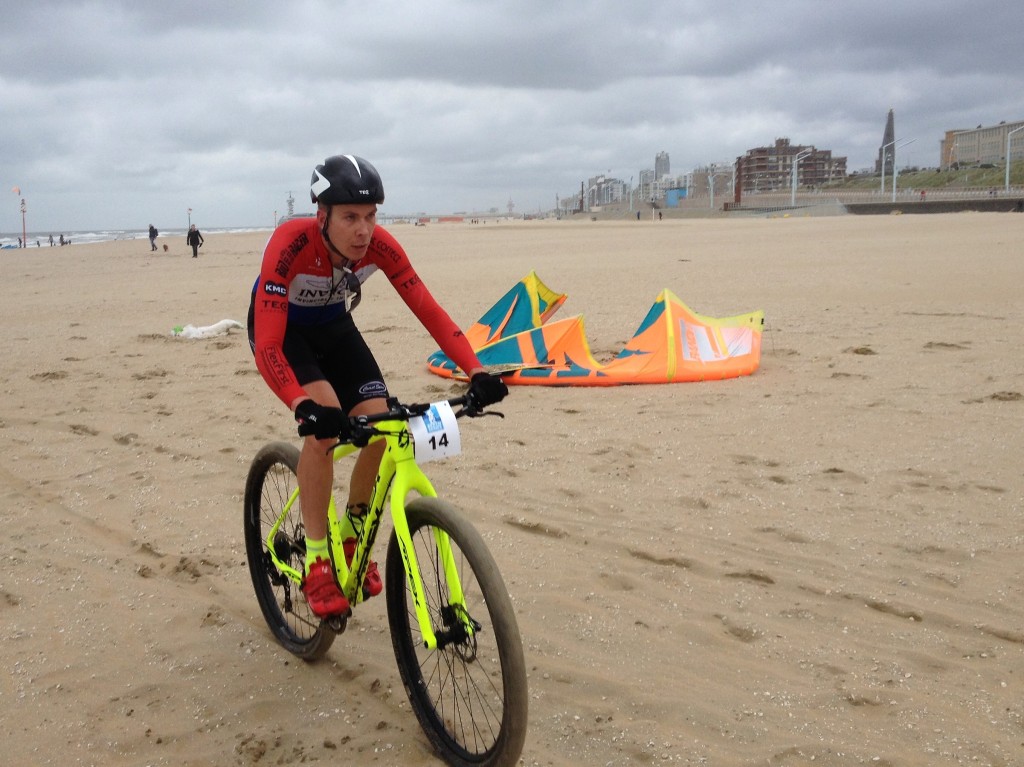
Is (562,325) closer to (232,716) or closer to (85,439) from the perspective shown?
(85,439)

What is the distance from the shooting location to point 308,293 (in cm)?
350

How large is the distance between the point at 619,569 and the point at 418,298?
5.51 feet

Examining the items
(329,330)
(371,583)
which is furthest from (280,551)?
(329,330)

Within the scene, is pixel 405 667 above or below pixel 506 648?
below

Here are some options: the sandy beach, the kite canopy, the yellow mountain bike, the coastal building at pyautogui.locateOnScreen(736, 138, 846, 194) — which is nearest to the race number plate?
the yellow mountain bike

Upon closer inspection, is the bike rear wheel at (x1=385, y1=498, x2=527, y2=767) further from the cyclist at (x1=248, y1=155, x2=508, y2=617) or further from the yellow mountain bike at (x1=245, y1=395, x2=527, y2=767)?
the cyclist at (x1=248, y1=155, x2=508, y2=617)

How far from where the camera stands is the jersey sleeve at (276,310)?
10.1 feet

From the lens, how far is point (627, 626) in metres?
3.70

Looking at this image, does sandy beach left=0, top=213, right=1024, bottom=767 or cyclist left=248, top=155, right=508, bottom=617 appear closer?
sandy beach left=0, top=213, right=1024, bottom=767

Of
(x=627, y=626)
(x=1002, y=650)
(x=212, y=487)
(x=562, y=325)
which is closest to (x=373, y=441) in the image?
(x=627, y=626)

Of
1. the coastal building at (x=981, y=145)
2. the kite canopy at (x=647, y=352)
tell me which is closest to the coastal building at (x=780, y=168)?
the coastal building at (x=981, y=145)

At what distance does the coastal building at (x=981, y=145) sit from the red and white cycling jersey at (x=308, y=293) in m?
144

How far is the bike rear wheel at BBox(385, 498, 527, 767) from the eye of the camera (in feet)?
8.35

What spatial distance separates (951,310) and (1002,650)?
8953 mm
